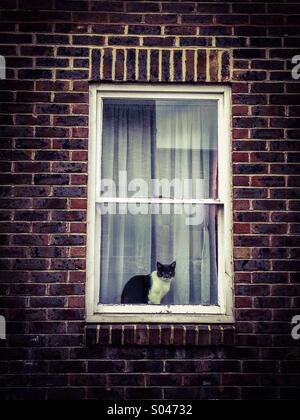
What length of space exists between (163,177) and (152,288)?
88cm

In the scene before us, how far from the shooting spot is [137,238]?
357 cm

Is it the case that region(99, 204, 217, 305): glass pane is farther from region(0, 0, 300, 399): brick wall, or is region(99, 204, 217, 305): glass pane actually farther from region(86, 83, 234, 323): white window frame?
region(0, 0, 300, 399): brick wall

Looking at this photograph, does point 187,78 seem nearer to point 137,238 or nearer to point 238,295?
point 137,238

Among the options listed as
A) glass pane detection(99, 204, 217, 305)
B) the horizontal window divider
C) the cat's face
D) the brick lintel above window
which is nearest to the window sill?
glass pane detection(99, 204, 217, 305)

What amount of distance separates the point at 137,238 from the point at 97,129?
91cm

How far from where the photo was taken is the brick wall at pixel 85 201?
3246mm

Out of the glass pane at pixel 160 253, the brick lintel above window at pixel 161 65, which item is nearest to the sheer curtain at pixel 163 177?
the glass pane at pixel 160 253

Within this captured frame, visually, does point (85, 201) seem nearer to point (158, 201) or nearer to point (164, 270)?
point (158, 201)

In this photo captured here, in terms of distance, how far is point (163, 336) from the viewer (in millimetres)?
3240

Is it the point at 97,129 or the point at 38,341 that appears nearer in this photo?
the point at 38,341

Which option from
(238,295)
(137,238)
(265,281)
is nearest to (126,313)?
(137,238)

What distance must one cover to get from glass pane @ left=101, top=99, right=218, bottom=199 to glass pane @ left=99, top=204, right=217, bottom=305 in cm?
16

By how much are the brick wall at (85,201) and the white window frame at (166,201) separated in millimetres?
80

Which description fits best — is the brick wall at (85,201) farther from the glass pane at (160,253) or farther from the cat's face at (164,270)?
the cat's face at (164,270)
